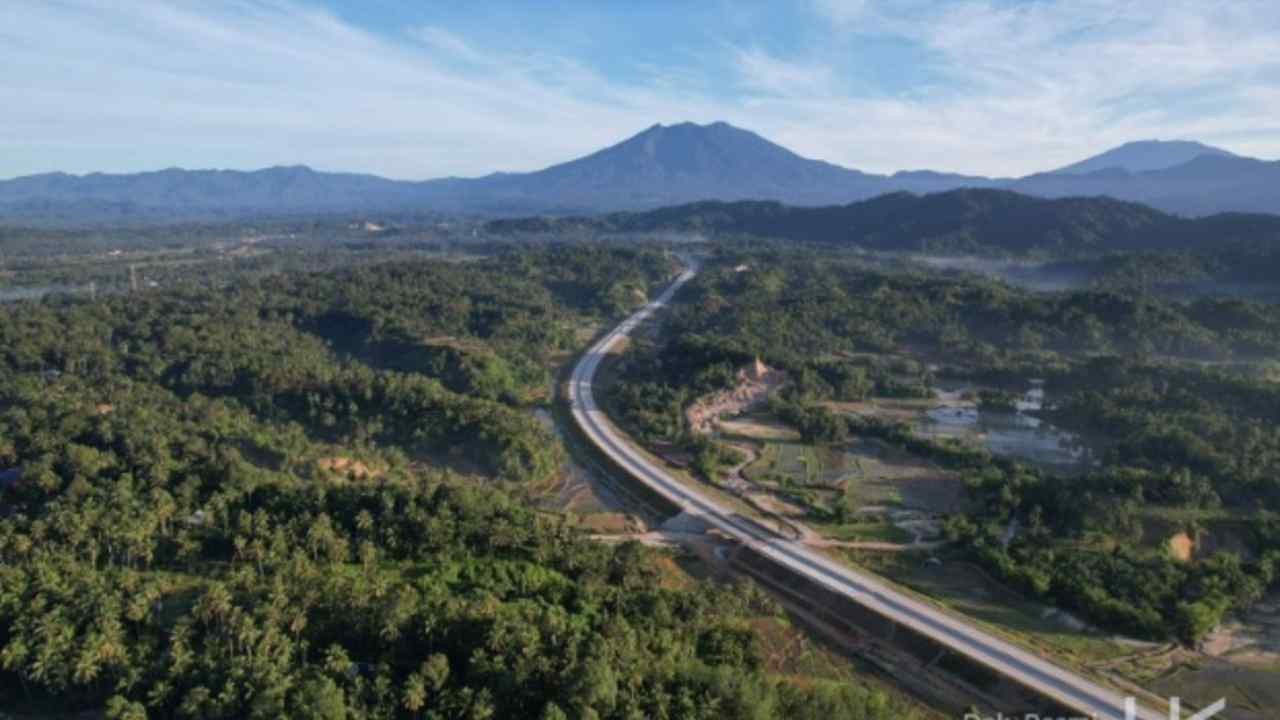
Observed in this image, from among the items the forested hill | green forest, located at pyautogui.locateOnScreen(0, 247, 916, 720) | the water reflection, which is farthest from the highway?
the forested hill

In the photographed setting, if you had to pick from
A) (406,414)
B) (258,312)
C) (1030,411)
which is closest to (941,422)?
(1030,411)

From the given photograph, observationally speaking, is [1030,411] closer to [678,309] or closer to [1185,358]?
[1185,358]

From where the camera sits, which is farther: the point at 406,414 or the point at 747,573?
the point at 406,414

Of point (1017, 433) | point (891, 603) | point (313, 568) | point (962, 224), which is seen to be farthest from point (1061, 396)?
point (962, 224)

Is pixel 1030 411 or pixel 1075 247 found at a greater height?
pixel 1075 247

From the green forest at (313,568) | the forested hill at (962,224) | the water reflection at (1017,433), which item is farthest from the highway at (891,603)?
the forested hill at (962,224)
